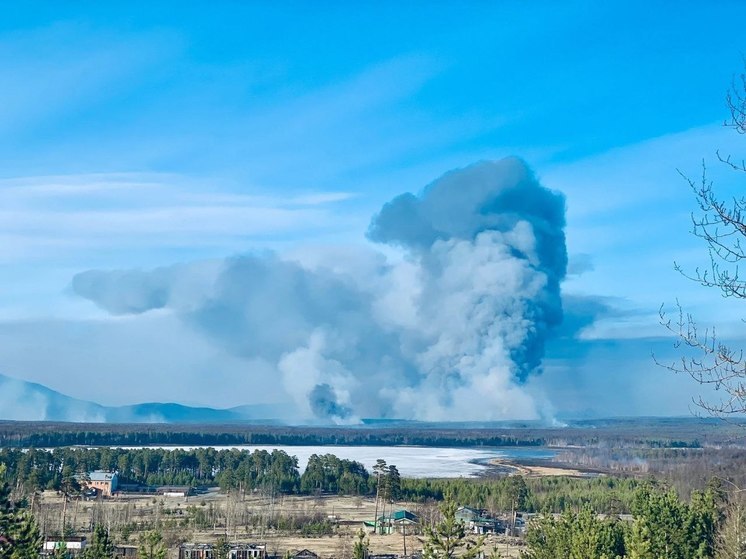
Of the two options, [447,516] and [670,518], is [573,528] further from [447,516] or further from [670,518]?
[447,516]

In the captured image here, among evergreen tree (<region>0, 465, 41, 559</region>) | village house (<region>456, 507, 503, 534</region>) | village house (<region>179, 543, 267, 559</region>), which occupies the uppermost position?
evergreen tree (<region>0, 465, 41, 559</region>)

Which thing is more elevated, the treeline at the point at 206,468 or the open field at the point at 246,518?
the treeline at the point at 206,468

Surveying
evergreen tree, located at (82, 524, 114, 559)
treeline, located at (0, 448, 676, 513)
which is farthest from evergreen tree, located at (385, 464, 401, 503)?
evergreen tree, located at (82, 524, 114, 559)

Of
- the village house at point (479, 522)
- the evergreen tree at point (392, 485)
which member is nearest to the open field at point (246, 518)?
the village house at point (479, 522)

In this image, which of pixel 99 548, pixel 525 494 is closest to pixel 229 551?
pixel 99 548

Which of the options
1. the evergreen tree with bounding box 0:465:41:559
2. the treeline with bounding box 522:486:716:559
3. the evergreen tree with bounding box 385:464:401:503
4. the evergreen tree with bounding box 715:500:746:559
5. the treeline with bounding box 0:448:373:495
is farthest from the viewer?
the treeline with bounding box 0:448:373:495

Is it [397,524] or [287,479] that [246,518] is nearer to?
[397,524]

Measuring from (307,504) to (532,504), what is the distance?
17452mm

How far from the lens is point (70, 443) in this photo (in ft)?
441

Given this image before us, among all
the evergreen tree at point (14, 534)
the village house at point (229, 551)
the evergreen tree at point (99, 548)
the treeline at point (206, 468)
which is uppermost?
the evergreen tree at point (14, 534)

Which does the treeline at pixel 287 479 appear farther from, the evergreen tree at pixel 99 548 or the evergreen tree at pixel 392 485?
the evergreen tree at pixel 99 548

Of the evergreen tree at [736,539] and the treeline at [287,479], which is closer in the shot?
the evergreen tree at [736,539]

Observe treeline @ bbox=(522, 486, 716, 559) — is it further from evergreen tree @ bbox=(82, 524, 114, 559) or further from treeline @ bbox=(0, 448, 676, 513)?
treeline @ bbox=(0, 448, 676, 513)

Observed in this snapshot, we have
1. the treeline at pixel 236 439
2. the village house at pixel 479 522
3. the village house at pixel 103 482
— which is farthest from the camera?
the treeline at pixel 236 439
